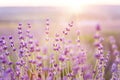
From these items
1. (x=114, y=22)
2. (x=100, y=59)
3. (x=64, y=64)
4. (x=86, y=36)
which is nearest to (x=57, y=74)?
(x=64, y=64)

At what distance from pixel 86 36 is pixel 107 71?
1.53 metres

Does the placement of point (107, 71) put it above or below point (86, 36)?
below

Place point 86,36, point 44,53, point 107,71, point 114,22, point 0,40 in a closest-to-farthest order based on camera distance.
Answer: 1. point 44,53
2. point 0,40
3. point 107,71
4. point 86,36
5. point 114,22

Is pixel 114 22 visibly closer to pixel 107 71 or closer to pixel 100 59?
pixel 107 71

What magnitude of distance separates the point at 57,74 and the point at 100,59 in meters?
0.26

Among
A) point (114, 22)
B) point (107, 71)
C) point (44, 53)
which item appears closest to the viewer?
point (44, 53)

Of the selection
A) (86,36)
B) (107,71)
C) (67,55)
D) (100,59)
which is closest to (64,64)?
(67,55)

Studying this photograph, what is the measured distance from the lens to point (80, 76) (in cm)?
230

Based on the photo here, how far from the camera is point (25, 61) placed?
8.32 feet

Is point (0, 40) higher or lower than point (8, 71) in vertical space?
higher

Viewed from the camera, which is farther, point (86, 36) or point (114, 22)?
point (114, 22)

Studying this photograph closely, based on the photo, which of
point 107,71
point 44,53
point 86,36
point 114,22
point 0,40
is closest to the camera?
point 44,53

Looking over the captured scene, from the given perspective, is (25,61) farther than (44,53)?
Yes

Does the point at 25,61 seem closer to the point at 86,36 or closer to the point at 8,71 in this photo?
the point at 8,71
